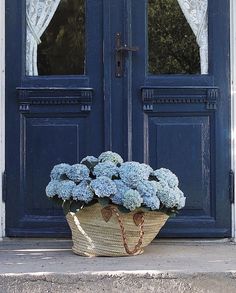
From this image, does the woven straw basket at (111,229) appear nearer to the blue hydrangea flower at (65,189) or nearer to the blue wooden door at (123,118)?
the blue hydrangea flower at (65,189)

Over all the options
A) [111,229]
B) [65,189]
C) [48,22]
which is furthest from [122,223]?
[48,22]

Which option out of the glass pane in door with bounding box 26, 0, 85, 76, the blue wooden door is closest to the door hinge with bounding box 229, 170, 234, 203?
the blue wooden door

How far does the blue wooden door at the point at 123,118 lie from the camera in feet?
17.2

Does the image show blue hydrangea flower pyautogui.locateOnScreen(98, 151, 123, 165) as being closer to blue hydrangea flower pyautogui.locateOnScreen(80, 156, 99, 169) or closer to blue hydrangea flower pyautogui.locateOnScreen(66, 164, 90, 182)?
blue hydrangea flower pyautogui.locateOnScreen(80, 156, 99, 169)

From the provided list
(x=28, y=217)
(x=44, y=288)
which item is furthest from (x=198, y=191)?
(x=44, y=288)

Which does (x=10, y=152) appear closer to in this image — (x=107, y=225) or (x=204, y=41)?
(x=107, y=225)

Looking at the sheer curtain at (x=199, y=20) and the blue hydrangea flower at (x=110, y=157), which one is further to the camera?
the sheer curtain at (x=199, y=20)

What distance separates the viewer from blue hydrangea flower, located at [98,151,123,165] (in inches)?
190

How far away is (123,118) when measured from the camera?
525cm

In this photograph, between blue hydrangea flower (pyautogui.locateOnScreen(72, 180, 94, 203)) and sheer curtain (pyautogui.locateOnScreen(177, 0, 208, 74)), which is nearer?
blue hydrangea flower (pyautogui.locateOnScreen(72, 180, 94, 203))

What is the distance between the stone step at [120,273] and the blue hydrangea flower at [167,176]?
0.46 meters

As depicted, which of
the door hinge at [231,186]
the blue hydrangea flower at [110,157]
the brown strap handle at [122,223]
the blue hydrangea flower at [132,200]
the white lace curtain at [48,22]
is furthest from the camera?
the white lace curtain at [48,22]

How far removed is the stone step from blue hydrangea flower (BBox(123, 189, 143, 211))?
33 centimetres

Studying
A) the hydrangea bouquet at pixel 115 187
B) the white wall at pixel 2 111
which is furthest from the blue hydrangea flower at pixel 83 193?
the white wall at pixel 2 111
